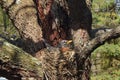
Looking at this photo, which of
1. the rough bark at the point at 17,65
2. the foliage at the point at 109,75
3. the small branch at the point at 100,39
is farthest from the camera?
the foliage at the point at 109,75

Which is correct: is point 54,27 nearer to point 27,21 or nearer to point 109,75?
point 27,21

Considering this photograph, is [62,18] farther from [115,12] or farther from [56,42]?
[115,12]

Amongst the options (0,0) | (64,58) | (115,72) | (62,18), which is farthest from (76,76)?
(115,72)

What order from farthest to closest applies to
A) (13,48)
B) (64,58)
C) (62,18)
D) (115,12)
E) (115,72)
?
(115,12)
(115,72)
(62,18)
(64,58)
(13,48)

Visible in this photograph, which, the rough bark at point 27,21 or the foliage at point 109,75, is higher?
the rough bark at point 27,21

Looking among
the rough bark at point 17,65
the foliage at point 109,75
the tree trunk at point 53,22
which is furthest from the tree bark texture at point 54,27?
the foliage at point 109,75

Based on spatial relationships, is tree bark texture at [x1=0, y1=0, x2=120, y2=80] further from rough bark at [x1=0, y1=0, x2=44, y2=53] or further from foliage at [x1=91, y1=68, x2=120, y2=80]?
foliage at [x1=91, y1=68, x2=120, y2=80]

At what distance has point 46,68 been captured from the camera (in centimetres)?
290

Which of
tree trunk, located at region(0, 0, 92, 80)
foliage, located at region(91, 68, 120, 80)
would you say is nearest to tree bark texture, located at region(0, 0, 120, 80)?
tree trunk, located at region(0, 0, 92, 80)

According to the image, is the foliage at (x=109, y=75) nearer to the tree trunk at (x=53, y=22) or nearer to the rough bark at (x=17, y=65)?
the tree trunk at (x=53, y=22)

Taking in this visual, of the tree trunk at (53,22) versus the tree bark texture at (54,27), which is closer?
the tree bark texture at (54,27)

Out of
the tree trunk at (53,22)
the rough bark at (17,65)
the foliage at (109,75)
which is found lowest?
the foliage at (109,75)

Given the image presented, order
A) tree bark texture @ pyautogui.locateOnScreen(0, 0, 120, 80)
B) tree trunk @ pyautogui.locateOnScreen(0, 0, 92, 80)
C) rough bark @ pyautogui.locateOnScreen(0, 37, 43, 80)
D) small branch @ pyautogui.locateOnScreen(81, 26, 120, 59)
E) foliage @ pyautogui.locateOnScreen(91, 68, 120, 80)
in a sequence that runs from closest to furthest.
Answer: rough bark @ pyautogui.locateOnScreen(0, 37, 43, 80), small branch @ pyautogui.locateOnScreen(81, 26, 120, 59), tree bark texture @ pyautogui.locateOnScreen(0, 0, 120, 80), tree trunk @ pyautogui.locateOnScreen(0, 0, 92, 80), foliage @ pyautogui.locateOnScreen(91, 68, 120, 80)

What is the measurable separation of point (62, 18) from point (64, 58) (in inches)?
15.3
